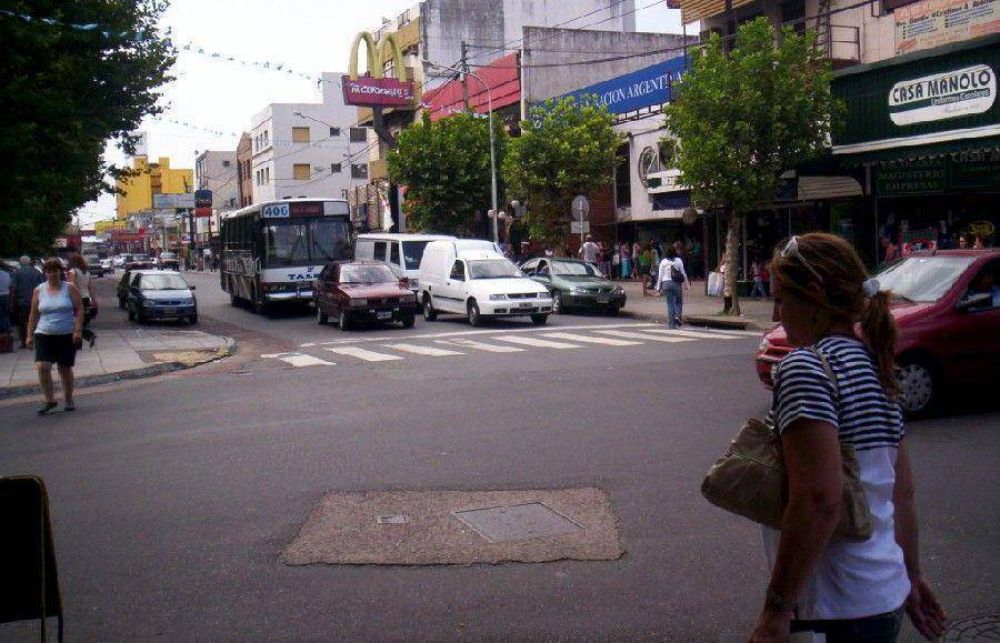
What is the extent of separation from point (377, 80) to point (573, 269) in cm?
3157

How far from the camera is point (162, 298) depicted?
93.1ft

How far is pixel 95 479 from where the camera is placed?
8477 mm

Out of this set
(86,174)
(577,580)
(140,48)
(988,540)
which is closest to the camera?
(577,580)

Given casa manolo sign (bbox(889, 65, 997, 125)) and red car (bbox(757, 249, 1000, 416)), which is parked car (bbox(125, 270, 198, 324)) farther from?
red car (bbox(757, 249, 1000, 416))

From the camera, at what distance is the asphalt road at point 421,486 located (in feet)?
17.0

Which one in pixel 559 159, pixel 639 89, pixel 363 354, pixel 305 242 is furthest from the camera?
pixel 639 89

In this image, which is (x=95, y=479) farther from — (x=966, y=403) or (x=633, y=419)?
(x=966, y=403)

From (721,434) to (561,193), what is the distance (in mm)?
27703

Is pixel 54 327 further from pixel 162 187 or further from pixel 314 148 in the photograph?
pixel 162 187

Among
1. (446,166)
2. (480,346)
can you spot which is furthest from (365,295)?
(446,166)

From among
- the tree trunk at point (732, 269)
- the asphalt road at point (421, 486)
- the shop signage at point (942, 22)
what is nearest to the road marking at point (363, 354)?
the asphalt road at point (421, 486)

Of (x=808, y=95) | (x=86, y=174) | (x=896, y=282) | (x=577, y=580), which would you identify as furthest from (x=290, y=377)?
(x=86, y=174)

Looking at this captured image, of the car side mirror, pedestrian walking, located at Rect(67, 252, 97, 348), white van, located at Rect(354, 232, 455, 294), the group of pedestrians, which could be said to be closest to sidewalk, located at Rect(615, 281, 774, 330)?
white van, located at Rect(354, 232, 455, 294)

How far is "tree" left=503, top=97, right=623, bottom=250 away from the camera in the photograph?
116 feet
